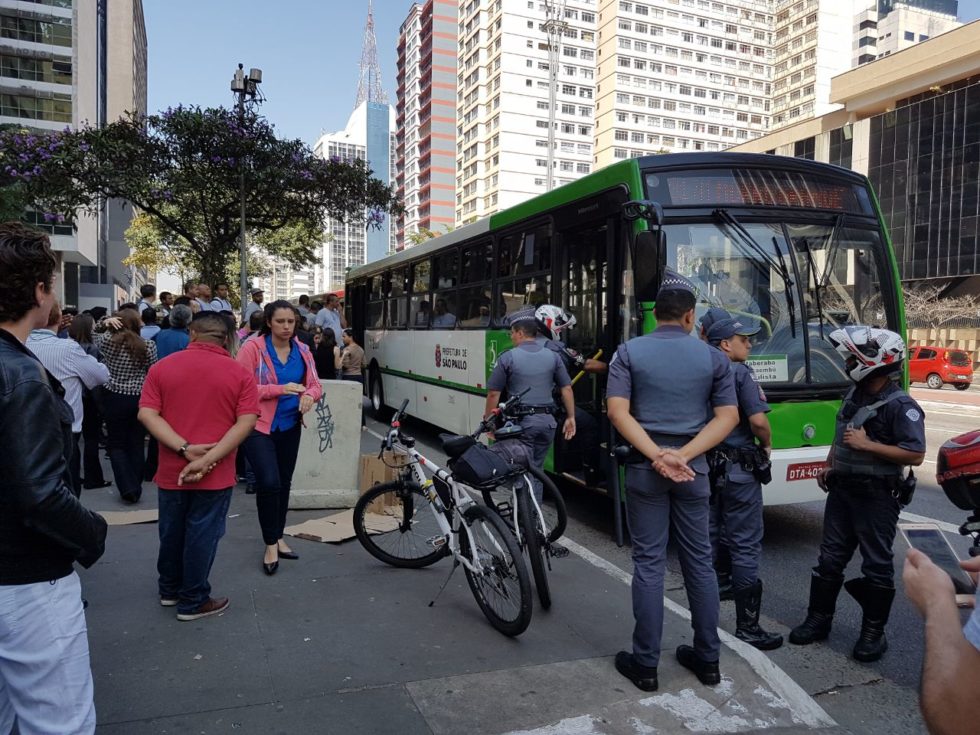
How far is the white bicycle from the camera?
4152 millimetres

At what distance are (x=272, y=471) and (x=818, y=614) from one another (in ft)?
11.5

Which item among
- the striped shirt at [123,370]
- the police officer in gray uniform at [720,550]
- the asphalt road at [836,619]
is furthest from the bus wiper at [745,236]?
the striped shirt at [123,370]

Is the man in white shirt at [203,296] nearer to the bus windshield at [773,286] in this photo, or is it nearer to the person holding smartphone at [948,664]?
the bus windshield at [773,286]

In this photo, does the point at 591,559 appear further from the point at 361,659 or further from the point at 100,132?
the point at 100,132

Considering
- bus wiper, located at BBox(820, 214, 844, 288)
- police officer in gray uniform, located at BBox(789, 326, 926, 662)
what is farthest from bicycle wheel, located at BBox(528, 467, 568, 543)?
bus wiper, located at BBox(820, 214, 844, 288)

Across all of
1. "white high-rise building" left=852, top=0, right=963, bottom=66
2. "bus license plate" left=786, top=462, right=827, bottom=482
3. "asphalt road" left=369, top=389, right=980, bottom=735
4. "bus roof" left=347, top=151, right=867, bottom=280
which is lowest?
"asphalt road" left=369, top=389, right=980, bottom=735

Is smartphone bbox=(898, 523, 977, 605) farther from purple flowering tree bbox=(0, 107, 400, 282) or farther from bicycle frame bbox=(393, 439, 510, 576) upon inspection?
purple flowering tree bbox=(0, 107, 400, 282)

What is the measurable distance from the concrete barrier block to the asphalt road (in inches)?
85.8

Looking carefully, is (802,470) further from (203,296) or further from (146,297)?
(146,297)

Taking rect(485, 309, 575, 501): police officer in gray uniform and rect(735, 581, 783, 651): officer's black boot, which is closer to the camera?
rect(735, 581, 783, 651): officer's black boot

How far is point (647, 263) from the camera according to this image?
5590mm

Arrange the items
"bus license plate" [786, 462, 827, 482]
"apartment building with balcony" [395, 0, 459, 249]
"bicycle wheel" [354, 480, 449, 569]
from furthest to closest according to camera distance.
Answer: "apartment building with balcony" [395, 0, 459, 249]
"bus license plate" [786, 462, 827, 482]
"bicycle wheel" [354, 480, 449, 569]

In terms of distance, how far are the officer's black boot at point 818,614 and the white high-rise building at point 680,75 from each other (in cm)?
9042

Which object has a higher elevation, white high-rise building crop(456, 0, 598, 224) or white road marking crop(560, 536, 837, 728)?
white high-rise building crop(456, 0, 598, 224)
